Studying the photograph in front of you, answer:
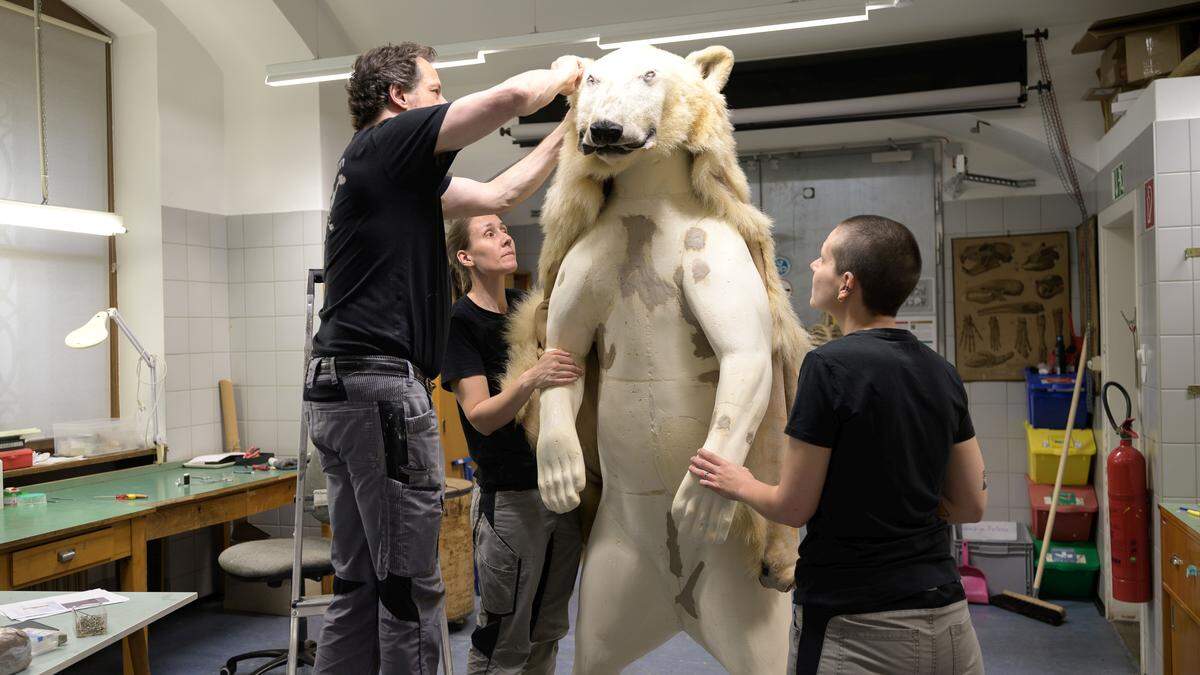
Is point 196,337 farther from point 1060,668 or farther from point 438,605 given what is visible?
point 1060,668

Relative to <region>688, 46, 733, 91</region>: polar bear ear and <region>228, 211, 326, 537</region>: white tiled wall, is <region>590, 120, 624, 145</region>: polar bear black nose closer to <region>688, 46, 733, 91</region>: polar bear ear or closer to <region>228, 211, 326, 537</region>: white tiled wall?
<region>688, 46, 733, 91</region>: polar bear ear

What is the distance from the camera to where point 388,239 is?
170 centimetres

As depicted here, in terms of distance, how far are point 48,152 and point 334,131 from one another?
150 cm

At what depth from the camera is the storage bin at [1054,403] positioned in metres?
4.94

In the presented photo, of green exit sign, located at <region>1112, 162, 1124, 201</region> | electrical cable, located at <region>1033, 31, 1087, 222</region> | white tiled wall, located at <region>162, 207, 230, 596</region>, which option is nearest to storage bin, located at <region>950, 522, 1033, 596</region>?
green exit sign, located at <region>1112, 162, 1124, 201</region>

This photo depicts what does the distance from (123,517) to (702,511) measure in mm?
2778

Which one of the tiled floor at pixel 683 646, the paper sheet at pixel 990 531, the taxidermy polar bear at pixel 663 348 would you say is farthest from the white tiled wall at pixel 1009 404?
the taxidermy polar bear at pixel 663 348

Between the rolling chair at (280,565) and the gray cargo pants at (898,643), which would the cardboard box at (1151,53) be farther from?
the rolling chair at (280,565)

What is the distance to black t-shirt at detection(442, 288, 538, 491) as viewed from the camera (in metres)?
2.10

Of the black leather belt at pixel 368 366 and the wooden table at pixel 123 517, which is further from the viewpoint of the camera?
the wooden table at pixel 123 517

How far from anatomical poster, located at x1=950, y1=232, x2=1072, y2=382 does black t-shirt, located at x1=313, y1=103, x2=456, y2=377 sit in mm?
4512

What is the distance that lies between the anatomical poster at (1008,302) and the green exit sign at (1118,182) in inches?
49.9

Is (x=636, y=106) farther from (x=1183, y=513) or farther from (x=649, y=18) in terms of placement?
(x=649, y=18)

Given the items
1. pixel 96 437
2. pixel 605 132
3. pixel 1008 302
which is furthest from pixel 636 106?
pixel 1008 302
